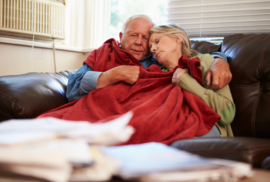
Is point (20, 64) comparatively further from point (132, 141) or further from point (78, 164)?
point (78, 164)

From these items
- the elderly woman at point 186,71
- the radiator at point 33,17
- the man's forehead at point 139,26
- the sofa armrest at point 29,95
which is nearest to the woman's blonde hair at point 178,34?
the elderly woman at point 186,71

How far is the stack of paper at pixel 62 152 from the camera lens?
445mm

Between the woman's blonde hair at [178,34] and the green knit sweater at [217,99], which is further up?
the woman's blonde hair at [178,34]

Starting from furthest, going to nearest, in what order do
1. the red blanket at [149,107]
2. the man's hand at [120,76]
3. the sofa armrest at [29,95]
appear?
the man's hand at [120,76], the sofa armrest at [29,95], the red blanket at [149,107]

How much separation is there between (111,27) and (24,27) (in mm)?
1054

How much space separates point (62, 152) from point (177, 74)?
102 centimetres

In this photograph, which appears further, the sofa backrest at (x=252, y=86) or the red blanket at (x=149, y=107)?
the sofa backrest at (x=252, y=86)

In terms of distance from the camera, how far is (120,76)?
1478 millimetres

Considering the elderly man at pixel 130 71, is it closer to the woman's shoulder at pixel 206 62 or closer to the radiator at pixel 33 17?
the woman's shoulder at pixel 206 62

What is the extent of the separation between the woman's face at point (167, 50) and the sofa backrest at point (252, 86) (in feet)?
Answer: 1.17

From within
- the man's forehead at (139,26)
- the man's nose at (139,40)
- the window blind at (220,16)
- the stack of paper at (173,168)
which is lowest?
the stack of paper at (173,168)

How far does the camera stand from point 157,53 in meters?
1.61

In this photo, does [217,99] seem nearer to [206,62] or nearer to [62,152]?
[206,62]

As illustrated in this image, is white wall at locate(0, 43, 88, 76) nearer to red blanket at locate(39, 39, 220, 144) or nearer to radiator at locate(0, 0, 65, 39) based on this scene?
radiator at locate(0, 0, 65, 39)
